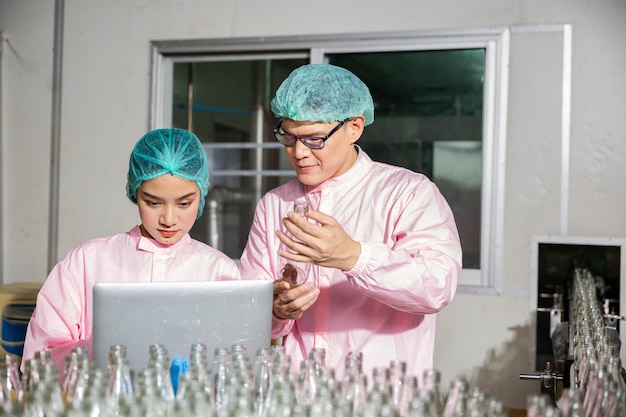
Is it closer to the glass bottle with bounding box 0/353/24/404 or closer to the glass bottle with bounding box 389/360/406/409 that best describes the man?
the glass bottle with bounding box 389/360/406/409

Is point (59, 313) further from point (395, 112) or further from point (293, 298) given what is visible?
point (395, 112)

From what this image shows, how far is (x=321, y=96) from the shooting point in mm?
1878

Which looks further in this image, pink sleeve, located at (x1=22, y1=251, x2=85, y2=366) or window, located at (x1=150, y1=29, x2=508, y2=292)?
window, located at (x1=150, y1=29, x2=508, y2=292)

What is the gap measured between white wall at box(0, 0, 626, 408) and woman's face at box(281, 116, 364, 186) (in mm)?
1871

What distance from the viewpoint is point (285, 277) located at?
1.86 meters

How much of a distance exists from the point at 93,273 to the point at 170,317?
22.1 inches

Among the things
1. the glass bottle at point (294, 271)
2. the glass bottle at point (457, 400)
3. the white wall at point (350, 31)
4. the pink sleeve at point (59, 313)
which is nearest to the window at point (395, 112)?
the white wall at point (350, 31)

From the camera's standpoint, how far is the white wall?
137 inches

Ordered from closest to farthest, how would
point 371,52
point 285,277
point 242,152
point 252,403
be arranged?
point 252,403, point 285,277, point 371,52, point 242,152

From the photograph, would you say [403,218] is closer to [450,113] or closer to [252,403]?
[252,403]

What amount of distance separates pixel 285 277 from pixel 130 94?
2.58 m

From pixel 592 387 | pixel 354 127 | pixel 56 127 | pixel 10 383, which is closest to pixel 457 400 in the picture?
pixel 592 387

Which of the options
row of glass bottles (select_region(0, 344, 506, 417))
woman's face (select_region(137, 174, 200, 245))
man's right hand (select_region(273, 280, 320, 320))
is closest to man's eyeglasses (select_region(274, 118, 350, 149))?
woman's face (select_region(137, 174, 200, 245))

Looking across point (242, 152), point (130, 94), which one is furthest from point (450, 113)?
point (130, 94)
